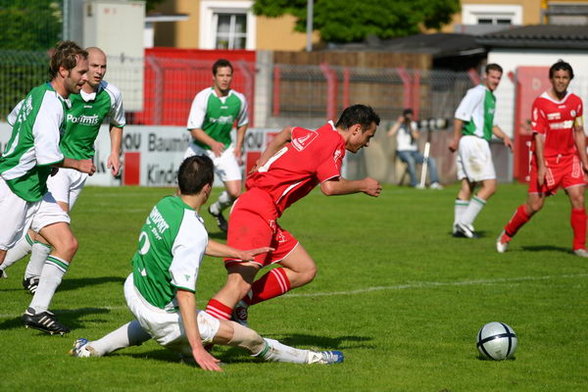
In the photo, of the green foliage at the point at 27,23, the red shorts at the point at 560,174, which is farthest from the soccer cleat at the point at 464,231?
the green foliage at the point at 27,23

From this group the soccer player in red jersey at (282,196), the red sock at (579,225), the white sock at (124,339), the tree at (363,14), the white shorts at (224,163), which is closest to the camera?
the white sock at (124,339)

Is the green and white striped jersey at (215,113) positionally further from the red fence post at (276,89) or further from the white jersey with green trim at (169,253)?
the red fence post at (276,89)

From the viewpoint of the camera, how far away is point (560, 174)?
46.0 ft

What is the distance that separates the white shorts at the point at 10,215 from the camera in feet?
27.0

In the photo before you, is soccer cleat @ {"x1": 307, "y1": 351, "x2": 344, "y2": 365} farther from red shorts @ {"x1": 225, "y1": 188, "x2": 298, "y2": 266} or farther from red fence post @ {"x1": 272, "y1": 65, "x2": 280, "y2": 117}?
red fence post @ {"x1": 272, "y1": 65, "x2": 280, "y2": 117}

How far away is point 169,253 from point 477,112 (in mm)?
9684

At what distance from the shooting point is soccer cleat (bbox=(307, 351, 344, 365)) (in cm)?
771

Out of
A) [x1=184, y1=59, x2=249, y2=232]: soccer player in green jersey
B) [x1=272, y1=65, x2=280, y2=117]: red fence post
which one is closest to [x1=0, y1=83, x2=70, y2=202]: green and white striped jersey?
[x1=184, y1=59, x2=249, y2=232]: soccer player in green jersey

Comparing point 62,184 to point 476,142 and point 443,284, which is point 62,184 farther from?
point 476,142

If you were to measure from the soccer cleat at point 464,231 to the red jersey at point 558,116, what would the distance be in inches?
102

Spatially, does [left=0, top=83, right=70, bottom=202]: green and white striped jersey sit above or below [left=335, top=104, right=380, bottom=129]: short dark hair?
below

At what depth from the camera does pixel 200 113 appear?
14.7 meters

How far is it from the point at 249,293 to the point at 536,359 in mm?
2160

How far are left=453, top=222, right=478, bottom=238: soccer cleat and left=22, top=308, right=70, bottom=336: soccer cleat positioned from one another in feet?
29.1
